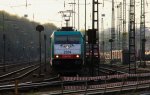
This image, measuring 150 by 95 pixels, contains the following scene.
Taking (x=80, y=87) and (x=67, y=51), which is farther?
(x=67, y=51)

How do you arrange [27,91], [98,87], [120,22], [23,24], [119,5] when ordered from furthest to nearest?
1. [23,24]
2. [120,22]
3. [119,5]
4. [98,87]
5. [27,91]

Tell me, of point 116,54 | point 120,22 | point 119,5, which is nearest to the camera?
point 119,5

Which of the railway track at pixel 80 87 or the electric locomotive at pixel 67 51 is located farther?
the electric locomotive at pixel 67 51

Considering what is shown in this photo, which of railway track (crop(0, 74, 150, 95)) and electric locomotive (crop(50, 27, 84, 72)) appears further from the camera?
electric locomotive (crop(50, 27, 84, 72))

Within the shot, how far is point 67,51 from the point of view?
35.0 meters

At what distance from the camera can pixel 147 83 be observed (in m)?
30.2

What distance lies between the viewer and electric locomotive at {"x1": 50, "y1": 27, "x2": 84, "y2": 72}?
114 ft

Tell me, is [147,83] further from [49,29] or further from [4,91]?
[49,29]

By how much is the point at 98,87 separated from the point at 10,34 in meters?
101

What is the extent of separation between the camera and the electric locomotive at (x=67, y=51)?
3488 centimetres

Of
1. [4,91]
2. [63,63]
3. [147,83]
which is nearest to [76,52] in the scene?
[63,63]

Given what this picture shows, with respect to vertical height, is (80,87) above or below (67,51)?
below

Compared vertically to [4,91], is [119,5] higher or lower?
higher

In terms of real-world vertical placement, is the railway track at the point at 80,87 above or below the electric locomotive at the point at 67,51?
below
